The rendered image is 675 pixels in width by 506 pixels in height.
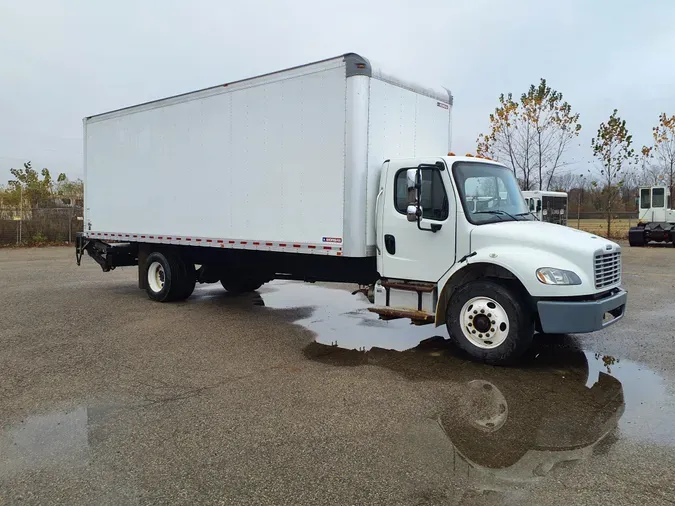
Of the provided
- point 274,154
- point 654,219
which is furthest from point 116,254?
point 654,219

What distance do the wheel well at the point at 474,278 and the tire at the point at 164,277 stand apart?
18.1ft

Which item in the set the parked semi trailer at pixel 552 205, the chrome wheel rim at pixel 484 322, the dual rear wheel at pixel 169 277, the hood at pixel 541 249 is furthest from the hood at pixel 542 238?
the parked semi trailer at pixel 552 205

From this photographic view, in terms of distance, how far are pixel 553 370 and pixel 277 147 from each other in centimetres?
473

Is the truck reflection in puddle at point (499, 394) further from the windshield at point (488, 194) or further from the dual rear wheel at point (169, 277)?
the dual rear wheel at point (169, 277)

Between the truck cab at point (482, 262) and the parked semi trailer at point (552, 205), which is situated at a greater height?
the parked semi trailer at point (552, 205)

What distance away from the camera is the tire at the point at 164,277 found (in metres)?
10.0

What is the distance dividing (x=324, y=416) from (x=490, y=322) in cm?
238

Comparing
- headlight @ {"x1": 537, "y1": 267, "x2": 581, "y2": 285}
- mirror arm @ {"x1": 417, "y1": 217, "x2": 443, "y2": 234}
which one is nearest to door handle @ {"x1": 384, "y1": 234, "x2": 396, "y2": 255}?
mirror arm @ {"x1": 417, "y1": 217, "x2": 443, "y2": 234}

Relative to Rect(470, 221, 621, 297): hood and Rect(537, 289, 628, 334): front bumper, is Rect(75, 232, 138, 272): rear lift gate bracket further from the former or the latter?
Rect(537, 289, 628, 334): front bumper

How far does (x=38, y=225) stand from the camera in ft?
81.4

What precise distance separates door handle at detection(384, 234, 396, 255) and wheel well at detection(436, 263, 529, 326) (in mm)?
894

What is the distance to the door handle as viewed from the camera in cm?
697

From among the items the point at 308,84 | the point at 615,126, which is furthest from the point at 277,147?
the point at 615,126

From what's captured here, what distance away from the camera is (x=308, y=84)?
24.0 ft
